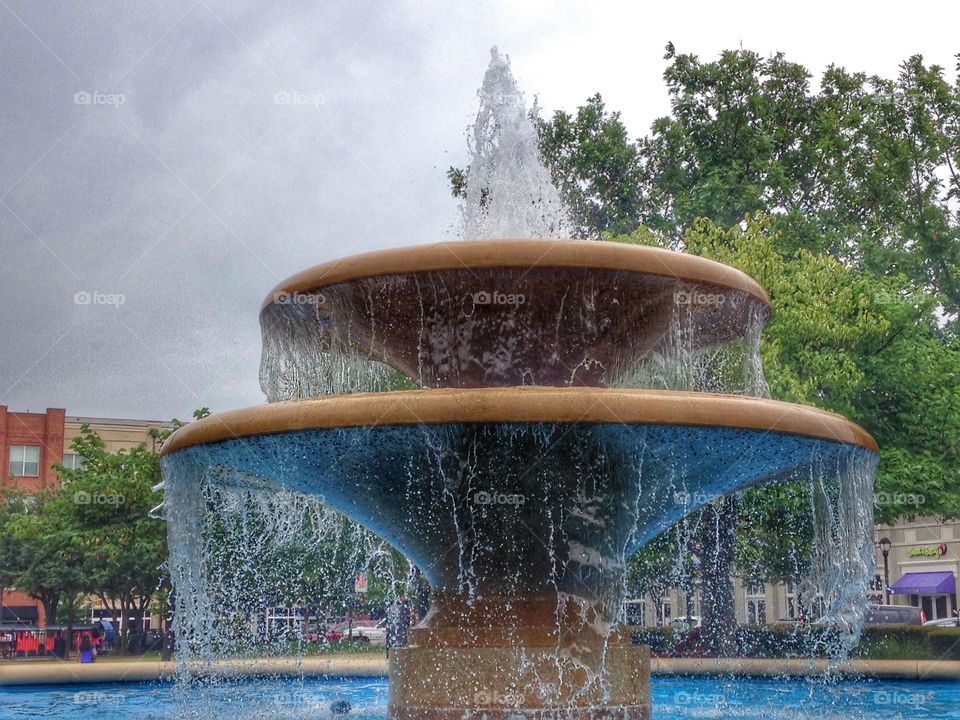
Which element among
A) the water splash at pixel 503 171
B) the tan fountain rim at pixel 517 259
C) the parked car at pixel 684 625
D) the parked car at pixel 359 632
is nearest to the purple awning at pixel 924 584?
the parked car at pixel 684 625

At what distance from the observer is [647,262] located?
8898 mm

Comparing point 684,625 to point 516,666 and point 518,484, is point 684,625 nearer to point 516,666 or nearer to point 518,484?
point 518,484

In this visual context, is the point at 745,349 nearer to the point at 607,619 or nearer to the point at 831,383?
the point at 607,619

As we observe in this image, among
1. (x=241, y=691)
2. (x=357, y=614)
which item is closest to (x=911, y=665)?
(x=241, y=691)

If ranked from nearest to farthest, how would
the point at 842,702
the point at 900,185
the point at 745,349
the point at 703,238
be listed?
the point at 745,349, the point at 842,702, the point at 703,238, the point at 900,185

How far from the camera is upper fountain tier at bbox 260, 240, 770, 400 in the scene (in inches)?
346

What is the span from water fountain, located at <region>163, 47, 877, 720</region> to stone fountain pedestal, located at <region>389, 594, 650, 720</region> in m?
0.01

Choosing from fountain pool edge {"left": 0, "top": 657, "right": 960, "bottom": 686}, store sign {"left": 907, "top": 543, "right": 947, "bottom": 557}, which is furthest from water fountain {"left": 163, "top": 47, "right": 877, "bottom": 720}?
store sign {"left": 907, "top": 543, "right": 947, "bottom": 557}

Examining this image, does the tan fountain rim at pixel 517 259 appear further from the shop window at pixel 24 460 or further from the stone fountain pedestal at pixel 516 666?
the shop window at pixel 24 460

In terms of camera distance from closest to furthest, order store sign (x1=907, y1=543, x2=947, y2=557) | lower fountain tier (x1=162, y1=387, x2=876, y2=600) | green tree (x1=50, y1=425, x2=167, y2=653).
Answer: lower fountain tier (x1=162, y1=387, x2=876, y2=600), green tree (x1=50, y1=425, x2=167, y2=653), store sign (x1=907, y1=543, x2=947, y2=557)

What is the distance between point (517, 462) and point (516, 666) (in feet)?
4.65

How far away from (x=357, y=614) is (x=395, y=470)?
45.6 meters

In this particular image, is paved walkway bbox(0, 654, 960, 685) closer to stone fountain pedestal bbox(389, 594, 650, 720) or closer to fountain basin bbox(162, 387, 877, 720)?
fountain basin bbox(162, 387, 877, 720)

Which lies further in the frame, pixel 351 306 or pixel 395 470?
pixel 351 306
